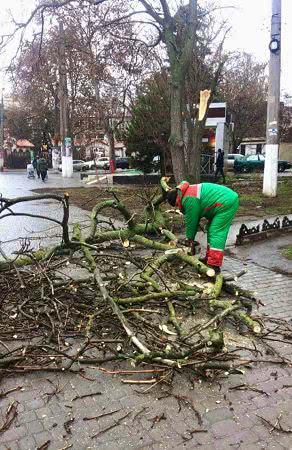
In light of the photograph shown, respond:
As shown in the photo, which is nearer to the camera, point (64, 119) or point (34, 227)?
point (34, 227)

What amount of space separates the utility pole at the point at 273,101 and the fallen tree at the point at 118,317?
377 inches

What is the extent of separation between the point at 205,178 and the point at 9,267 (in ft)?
54.3

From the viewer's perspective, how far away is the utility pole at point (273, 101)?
1370 cm

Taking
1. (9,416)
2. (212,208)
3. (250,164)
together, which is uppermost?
(250,164)

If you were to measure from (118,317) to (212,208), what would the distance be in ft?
7.65

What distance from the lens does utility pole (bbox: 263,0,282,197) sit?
540 inches

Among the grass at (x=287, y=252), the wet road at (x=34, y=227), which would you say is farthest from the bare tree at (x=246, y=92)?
the grass at (x=287, y=252)

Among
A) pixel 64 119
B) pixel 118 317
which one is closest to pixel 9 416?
pixel 118 317

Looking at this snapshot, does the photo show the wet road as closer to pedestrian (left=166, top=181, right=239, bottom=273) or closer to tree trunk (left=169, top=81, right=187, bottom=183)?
pedestrian (left=166, top=181, right=239, bottom=273)

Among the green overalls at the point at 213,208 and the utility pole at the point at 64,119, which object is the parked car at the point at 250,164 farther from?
the green overalls at the point at 213,208

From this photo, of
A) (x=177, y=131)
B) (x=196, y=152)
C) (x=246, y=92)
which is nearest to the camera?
(x=177, y=131)

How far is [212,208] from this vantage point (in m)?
5.68

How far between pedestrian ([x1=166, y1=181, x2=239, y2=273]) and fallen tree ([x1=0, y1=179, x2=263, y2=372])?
1.05 ft

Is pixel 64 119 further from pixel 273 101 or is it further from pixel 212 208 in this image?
pixel 212 208
